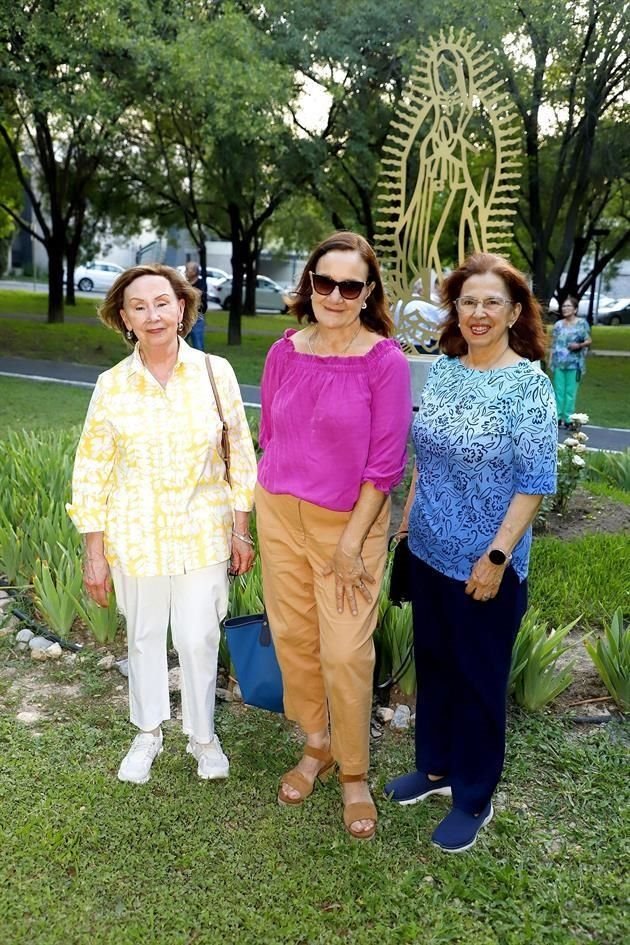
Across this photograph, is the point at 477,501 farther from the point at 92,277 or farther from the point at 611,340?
the point at 92,277

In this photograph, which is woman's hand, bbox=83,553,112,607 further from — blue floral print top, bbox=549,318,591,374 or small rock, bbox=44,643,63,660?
blue floral print top, bbox=549,318,591,374

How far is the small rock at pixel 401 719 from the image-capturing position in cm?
323

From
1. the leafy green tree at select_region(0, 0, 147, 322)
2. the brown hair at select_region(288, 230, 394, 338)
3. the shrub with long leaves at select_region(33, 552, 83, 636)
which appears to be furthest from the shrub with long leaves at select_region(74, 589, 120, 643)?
the leafy green tree at select_region(0, 0, 147, 322)

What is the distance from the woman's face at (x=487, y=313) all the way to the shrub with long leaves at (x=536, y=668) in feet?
4.36

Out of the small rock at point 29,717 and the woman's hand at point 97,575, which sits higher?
the woman's hand at point 97,575

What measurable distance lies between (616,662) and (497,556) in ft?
4.40

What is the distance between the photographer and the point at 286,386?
8.13ft

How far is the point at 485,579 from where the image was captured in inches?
89.8

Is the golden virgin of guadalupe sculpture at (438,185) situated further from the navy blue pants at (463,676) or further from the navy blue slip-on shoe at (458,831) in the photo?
the navy blue slip-on shoe at (458,831)

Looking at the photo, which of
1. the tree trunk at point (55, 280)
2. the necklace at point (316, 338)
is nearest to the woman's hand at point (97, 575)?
the necklace at point (316, 338)

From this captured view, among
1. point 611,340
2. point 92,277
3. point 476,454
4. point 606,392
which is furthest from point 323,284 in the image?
point 92,277

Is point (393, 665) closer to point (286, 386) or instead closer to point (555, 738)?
point (555, 738)

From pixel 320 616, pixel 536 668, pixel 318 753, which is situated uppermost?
pixel 320 616

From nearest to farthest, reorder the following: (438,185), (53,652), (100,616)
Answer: (100,616) → (53,652) → (438,185)
